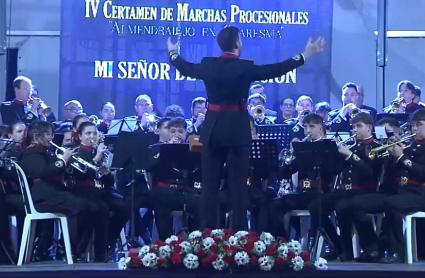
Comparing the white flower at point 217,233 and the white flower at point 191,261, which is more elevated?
the white flower at point 217,233

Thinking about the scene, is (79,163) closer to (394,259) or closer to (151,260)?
(151,260)

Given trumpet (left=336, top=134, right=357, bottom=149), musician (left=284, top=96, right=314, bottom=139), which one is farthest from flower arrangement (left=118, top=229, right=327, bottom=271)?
musician (left=284, top=96, right=314, bottom=139)

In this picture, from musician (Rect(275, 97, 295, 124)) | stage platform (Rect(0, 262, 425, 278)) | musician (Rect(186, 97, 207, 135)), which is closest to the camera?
stage platform (Rect(0, 262, 425, 278))

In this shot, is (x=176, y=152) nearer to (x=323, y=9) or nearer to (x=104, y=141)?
(x=104, y=141)

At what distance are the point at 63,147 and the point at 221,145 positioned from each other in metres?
2.26

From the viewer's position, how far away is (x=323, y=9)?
627 inches

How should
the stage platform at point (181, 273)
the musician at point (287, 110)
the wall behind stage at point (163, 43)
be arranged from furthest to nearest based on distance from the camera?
the wall behind stage at point (163, 43) → the musician at point (287, 110) → the stage platform at point (181, 273)

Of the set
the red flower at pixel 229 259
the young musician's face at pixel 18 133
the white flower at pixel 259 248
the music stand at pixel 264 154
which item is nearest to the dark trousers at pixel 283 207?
the music stand at pixel 264 154

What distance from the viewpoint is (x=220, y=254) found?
9.07 meters

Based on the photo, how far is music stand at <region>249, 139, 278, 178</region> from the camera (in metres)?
10.9

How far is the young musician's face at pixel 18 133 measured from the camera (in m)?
11.3

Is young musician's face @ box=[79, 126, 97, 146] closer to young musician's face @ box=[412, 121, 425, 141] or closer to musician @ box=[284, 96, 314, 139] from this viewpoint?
musician @ box=[284, 96, 314, 139]

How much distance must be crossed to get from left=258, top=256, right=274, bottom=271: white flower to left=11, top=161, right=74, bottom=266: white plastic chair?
7.65ft

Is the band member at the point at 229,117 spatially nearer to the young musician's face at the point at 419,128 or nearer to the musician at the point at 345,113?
the young musician's face at the point at 419,128
